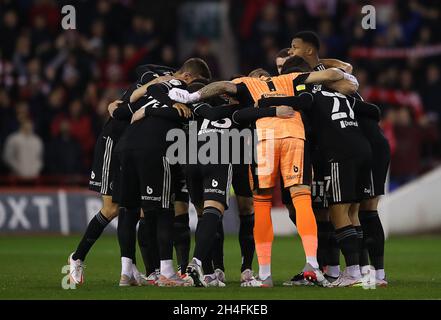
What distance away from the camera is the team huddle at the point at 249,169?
418 inches

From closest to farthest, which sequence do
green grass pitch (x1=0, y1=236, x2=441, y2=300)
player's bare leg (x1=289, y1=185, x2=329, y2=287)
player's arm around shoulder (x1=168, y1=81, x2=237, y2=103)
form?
1. green grass pitch (x1=0, y1=236, x2=441, y2=300)
2. player's bare leg (x1=289, y1=185, x2=329, y2=287)
3. player's arm around shoulder (x1=168, y1=81, x2=237, y2=103)

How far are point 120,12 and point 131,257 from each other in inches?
478

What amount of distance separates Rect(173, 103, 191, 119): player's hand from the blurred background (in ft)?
29.1

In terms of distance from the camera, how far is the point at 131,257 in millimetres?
10992

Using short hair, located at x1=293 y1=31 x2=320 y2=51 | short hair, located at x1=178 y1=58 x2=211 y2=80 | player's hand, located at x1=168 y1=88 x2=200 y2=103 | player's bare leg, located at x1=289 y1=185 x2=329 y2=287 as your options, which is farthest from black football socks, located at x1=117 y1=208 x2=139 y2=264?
short hair, located at x1=293 y1=31 x2=320 y2=51

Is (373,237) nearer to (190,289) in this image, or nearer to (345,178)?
(345,178)

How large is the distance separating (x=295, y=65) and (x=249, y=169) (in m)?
1.10

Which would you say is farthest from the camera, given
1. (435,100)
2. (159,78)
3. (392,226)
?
(435,100)

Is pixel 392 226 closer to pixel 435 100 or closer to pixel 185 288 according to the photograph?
pixel 435 100

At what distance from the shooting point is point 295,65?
11.0 m

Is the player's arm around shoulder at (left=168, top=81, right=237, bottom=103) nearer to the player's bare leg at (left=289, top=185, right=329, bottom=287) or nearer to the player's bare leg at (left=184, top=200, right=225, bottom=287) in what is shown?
the player's bare leg at (left=184, top=200, right=225, bottom=287)

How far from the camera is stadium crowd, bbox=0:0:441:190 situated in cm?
2025

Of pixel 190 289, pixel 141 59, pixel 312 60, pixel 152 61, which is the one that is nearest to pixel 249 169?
pixel 312 60
